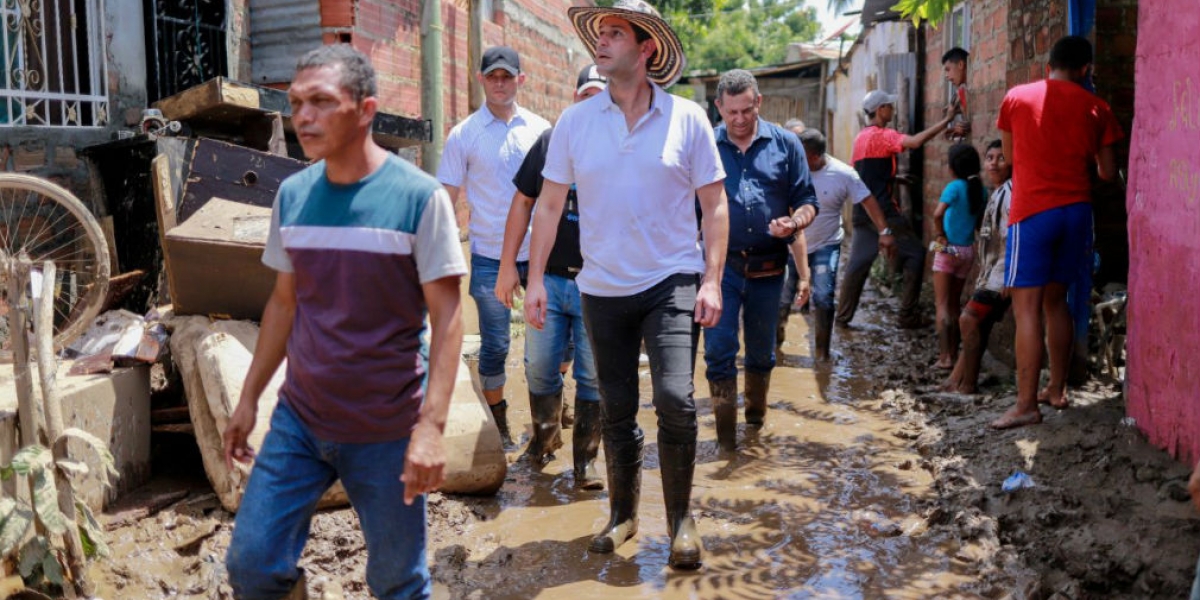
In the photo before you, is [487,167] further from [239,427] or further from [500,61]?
[239,427]

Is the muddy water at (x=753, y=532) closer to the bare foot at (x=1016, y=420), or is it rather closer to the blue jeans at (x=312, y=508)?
the bare foot at (x=1016, y=420)

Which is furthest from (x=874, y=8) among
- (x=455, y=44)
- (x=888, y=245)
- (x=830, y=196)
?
(x=830, y=196)

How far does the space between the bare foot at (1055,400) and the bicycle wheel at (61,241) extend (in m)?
5.00

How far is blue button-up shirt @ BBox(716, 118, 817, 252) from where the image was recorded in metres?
6.21

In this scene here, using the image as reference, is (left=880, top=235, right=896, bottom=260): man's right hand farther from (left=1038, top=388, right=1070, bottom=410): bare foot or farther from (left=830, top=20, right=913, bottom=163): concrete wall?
(left=830, top=20, right=913, bottom=163): concrete wall

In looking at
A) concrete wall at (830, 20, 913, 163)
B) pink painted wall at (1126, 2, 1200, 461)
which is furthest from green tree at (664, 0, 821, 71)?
pink painted wall at (1126, 2, 1200, 461)

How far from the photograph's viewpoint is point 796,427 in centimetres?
696

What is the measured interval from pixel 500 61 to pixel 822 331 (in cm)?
383

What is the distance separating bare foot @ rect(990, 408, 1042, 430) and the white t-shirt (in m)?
2.75

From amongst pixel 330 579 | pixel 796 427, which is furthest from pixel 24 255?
pixel 796 427

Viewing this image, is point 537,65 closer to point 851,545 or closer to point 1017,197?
point 1017,197

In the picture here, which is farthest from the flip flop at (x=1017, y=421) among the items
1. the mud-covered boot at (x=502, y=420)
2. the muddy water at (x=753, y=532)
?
the mud-covered boot at (x=502, y=420)

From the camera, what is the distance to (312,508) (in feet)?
10.4

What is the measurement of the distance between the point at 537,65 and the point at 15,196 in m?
11.9
